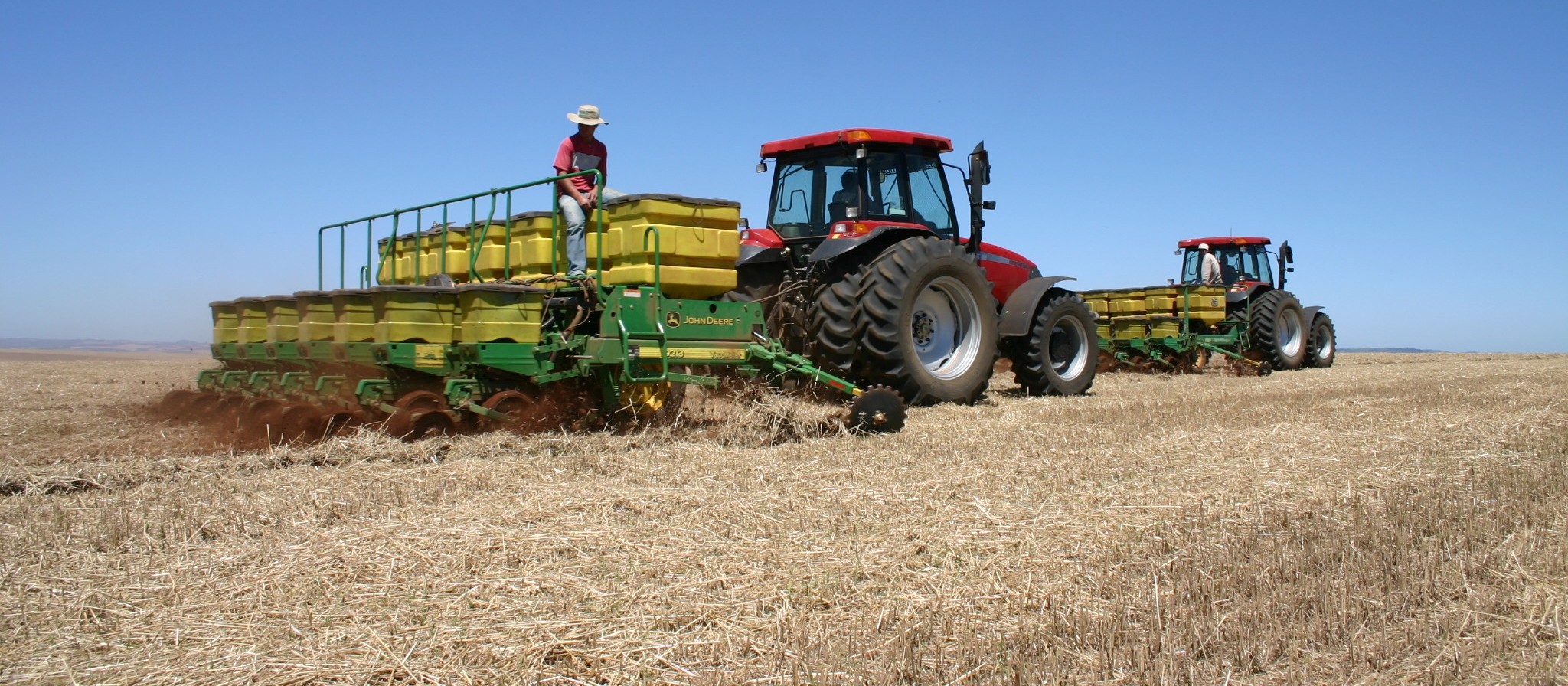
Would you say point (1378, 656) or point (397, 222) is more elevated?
point (397, 222)

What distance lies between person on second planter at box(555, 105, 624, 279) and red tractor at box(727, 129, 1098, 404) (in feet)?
5.26

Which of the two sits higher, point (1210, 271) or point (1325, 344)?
point (1210, 271)

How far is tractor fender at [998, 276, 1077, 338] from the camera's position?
1039cm

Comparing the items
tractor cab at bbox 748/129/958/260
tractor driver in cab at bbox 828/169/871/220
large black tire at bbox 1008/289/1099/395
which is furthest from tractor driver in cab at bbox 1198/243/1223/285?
tractor driver in cab at bbox 828/169/871/220

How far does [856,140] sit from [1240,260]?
11.2 meters

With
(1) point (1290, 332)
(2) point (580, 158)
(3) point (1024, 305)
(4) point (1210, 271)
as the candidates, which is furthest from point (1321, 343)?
(2) point (580, 158)

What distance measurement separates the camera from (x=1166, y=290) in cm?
1548

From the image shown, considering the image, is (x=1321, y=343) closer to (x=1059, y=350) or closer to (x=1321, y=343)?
(x=1321, y=343)

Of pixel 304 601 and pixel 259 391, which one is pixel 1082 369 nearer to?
pixel 259 391

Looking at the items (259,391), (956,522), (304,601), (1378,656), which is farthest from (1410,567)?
(259,391)

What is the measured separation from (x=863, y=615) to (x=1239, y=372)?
1393 cm

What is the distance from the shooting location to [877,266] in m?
8.34

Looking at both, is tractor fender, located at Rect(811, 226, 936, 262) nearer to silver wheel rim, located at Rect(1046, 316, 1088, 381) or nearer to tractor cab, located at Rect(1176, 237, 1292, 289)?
silver wheel rim, located at Rect(1046, 316, 1088, 381)

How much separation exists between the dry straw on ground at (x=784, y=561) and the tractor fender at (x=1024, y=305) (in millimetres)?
3709
